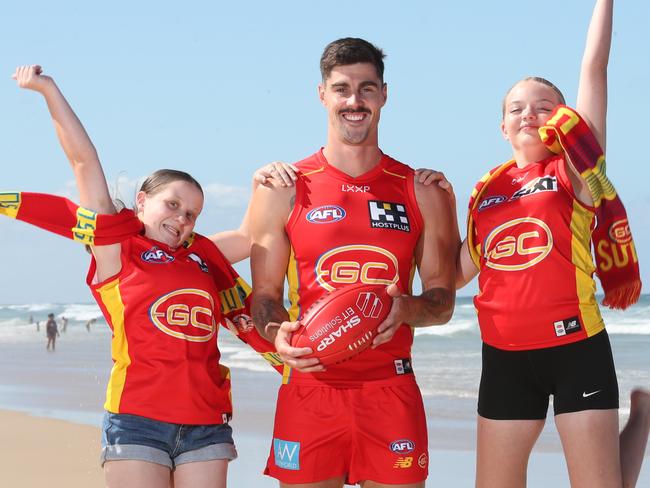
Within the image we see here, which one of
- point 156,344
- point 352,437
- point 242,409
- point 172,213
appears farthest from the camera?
point 242,409

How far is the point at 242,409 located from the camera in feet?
38.7

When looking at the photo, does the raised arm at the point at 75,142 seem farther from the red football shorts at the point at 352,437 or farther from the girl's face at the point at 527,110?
the girl's face at the point at 527,110

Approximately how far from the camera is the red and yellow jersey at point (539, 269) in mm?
4473

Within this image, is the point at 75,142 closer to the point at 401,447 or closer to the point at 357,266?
the point at 357,266

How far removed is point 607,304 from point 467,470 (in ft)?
12.3

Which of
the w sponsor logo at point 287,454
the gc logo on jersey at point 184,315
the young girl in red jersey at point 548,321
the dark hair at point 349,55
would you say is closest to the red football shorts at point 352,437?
the w sponsor logo at point 287,454

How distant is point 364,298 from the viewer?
426 centimetres

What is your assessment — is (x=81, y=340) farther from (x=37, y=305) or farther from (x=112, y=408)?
(x=37, y=305)

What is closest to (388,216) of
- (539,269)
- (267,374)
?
(539,269)

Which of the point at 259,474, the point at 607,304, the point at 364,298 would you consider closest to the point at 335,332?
the point at 364,298

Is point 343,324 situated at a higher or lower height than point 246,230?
lower

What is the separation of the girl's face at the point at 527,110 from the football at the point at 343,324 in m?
1.13

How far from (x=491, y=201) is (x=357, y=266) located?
75 centimetres

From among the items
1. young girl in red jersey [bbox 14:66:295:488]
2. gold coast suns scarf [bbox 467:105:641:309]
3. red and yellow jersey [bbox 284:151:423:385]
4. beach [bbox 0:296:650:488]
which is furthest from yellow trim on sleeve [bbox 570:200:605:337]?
beach [bbox 0:296:650:488]
